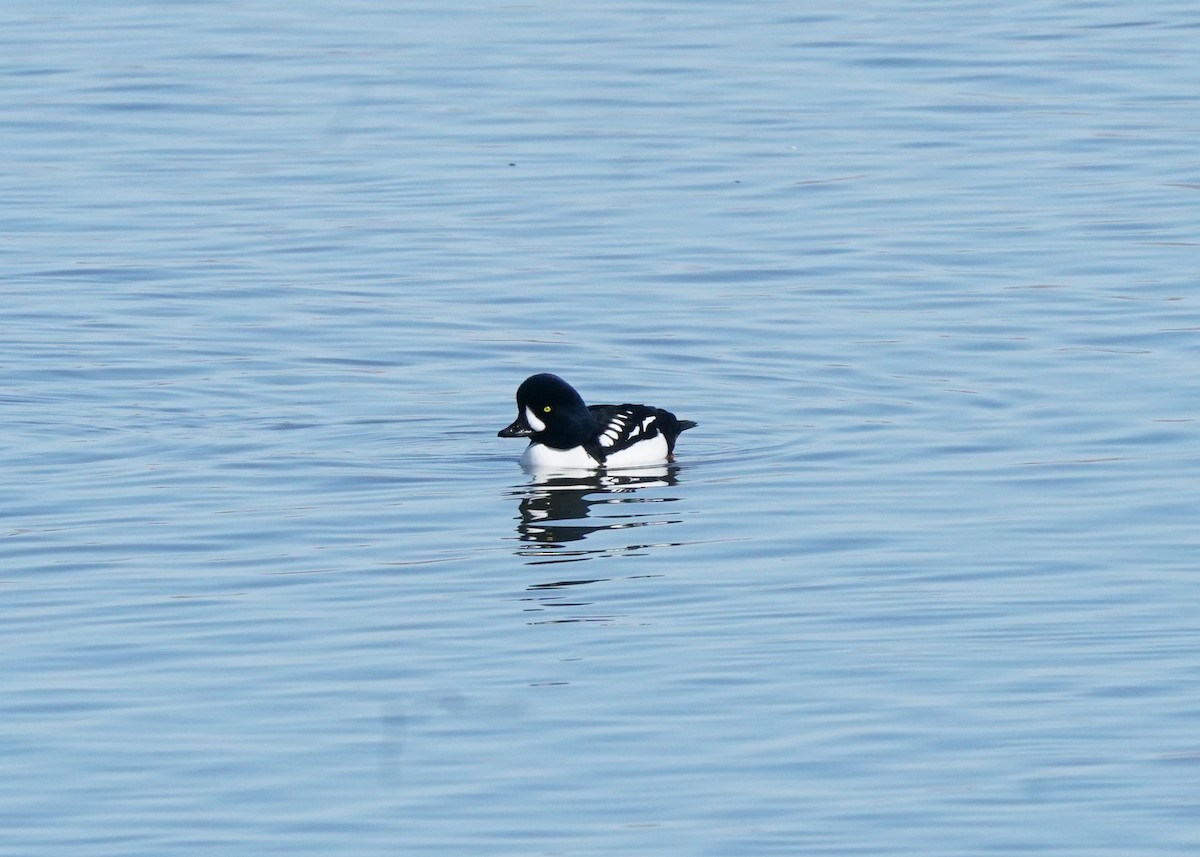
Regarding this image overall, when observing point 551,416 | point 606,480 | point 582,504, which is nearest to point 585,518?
point 582,504

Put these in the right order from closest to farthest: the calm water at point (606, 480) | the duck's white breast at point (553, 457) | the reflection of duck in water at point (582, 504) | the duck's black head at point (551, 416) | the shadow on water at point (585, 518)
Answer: the calm water at point (606, 480), the shadow on water at point (585, 518), the reflection of duck in water at point (582, 504), the duck's black head at point (551, 416), the duck's white breast at point (553, 457)

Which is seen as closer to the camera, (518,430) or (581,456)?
(518,430)

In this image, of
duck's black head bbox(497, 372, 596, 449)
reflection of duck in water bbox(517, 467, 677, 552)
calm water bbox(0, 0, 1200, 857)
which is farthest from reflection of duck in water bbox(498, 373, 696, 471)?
calm water bbox(0, 0, 1200, 857)

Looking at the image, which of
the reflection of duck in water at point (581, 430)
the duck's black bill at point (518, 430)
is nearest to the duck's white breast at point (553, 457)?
the reflection of duck in water at point (581, 430)

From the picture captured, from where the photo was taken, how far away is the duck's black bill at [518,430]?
14.5 metres

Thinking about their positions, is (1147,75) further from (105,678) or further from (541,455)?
(105,678)

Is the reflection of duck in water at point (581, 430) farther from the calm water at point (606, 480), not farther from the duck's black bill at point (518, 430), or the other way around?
the calm water at point (606, 480)

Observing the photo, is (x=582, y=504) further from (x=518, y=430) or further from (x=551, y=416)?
(x=518, y=430)

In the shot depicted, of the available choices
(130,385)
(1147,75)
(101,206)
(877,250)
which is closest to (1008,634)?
(130,385)

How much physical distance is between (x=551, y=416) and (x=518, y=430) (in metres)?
0.25

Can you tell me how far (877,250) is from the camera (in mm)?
19797

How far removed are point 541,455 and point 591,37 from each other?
16.4 meters

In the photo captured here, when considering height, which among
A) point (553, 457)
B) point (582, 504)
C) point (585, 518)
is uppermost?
point (553, 457)

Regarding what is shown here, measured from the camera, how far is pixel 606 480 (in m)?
14.7
